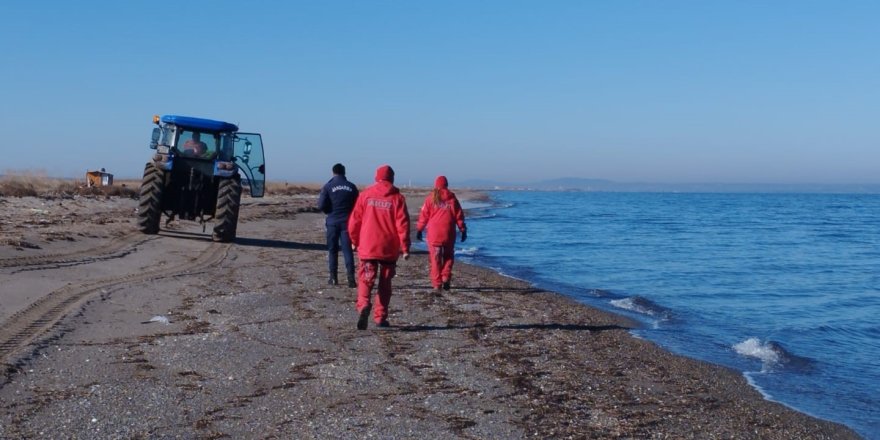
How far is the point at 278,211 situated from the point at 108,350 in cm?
2730

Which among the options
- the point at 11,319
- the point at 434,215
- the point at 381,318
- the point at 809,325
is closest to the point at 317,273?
the point at 434,215

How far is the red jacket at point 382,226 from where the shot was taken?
923cm

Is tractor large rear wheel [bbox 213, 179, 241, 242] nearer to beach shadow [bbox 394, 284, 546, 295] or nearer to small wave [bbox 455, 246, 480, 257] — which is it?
beach shadow [bbox 394, 284, 546, 295]

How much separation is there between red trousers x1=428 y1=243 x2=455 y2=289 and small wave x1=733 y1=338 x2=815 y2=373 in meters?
4.19

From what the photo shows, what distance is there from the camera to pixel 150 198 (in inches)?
746

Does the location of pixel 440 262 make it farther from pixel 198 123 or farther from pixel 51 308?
pixel 198 123

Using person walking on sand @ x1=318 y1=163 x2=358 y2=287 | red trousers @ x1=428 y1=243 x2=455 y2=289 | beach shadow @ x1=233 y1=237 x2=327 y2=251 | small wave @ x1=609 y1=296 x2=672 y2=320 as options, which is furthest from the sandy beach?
beach shadow @ x1=233 y1=237 x2=327 y2=251

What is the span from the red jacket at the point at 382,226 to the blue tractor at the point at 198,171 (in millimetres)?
10039

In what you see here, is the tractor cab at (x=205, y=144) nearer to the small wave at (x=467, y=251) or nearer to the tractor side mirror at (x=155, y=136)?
the tractor side mirror at (x=155, y=136)

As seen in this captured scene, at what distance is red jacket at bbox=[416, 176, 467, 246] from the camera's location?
13.2 metres

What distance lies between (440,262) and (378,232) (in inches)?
165

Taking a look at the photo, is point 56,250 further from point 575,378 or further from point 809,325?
point 809,325

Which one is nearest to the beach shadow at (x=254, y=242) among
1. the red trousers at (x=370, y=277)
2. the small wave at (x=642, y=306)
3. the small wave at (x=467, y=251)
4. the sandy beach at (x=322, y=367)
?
the small wave at (x=467, y=251)

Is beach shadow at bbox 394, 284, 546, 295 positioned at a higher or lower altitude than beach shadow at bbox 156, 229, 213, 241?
lower
